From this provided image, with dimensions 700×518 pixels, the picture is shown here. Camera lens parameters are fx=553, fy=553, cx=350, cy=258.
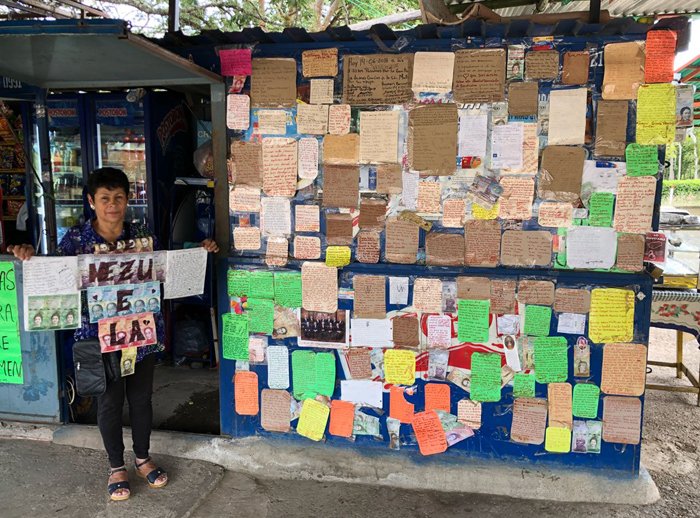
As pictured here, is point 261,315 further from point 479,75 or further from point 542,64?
point 542,64

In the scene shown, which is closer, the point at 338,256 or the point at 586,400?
A: the point at 586,400

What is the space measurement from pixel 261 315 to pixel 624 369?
2.21 meters

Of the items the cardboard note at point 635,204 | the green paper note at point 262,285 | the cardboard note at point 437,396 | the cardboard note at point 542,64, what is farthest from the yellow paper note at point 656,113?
the green paper note at point 262,285

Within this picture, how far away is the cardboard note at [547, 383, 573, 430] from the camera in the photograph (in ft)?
10.7

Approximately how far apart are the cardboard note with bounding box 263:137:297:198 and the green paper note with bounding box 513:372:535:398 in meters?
1.76

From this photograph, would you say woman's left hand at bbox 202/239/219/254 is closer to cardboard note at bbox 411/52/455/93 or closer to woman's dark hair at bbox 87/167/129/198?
woman's dark hair at bbox 87/167/129/198

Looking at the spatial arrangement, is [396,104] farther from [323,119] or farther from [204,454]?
[204,454]

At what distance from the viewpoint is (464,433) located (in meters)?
3.40

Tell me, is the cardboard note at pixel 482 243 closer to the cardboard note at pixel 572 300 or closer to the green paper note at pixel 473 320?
the green paper note at pixel 473 320

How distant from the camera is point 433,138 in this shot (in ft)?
10.5

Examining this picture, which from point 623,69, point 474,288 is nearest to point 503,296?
point 474,288

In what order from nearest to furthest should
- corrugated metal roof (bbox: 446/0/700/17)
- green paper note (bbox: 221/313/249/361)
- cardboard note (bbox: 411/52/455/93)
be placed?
cardboard note (bbox: 411/52/455/93), green paper note (bbox: 221/313/249/361), corrugated metal roof (bbox: 446/0/700/17)

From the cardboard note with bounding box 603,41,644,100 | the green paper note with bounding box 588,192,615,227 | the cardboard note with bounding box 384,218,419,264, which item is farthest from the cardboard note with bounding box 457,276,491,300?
the cardboard note with bounding box 603,41,644,100

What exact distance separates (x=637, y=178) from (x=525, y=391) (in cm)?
137
